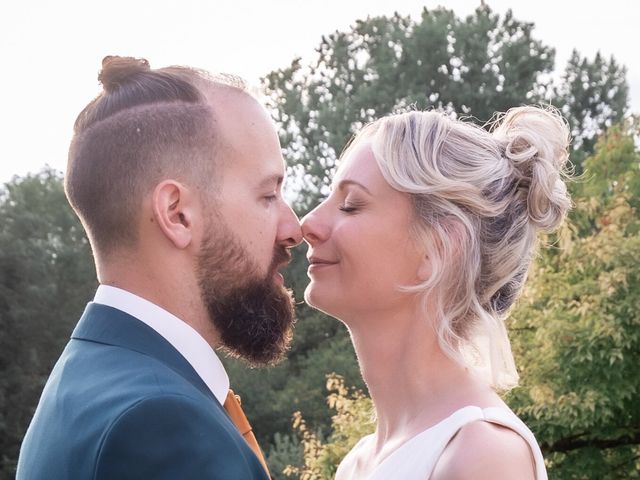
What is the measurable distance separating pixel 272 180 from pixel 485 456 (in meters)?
1.03

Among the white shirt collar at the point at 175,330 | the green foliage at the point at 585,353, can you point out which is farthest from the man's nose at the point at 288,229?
the green foliage at the point at 585,353

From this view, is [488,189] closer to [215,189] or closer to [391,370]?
[391,370]

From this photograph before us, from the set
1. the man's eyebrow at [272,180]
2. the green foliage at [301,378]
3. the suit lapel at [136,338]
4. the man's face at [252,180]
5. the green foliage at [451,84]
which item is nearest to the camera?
the suit lapel at [136,338]

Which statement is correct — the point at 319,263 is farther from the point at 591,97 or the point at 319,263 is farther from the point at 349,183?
the point at 591,97

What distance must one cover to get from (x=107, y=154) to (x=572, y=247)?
9.17 m

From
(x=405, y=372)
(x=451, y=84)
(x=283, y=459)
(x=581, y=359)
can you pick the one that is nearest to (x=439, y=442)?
(x=405, y=372)

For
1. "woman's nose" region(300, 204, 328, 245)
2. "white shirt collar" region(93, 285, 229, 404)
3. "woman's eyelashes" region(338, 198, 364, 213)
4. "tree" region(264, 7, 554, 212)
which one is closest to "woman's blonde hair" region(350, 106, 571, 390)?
"woman's eyelashes" region(338, 198, 364, 213)

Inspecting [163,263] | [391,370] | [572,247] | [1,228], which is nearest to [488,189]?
[391,370]

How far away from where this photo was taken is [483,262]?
3.49 m

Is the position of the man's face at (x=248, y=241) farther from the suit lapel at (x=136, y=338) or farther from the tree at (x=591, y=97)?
the tree at (x=591, y=97)

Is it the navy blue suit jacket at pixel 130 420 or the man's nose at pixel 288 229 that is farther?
the man's nose at pixel 288 229

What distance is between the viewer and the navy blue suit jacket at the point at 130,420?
83.4 inches

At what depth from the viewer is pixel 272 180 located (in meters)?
2.82

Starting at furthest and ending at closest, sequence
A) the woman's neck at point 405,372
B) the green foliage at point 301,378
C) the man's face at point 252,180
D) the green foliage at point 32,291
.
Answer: the green foliage at point 301,378, the green foliage at point 32,291, the woman's neck at point 405,372, the man's face at point 252,180
